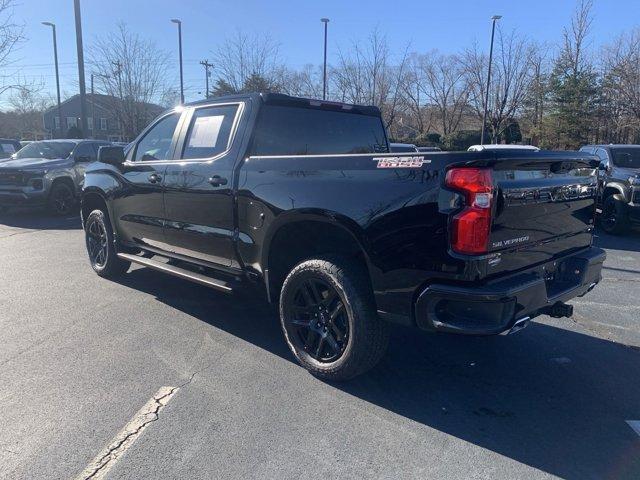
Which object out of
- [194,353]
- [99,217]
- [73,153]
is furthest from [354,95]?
[194,353]

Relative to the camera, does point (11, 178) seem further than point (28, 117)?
No

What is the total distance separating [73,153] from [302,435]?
11353mm

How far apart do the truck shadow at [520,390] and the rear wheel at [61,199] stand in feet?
27.2

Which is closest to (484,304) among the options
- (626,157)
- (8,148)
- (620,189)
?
(620,189)

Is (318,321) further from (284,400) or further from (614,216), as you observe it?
(614,216)

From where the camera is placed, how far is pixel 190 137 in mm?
4789

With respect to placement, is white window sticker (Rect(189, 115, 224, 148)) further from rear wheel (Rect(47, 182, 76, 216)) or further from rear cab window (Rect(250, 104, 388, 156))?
rear wheel (Rect(47, 182, 76, 216))

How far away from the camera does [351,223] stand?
327 centimetres

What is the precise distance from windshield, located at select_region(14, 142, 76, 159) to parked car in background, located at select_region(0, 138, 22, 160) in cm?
547

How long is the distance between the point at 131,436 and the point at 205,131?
2701 millimetres

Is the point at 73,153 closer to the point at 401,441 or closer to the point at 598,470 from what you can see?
the point at 401,441

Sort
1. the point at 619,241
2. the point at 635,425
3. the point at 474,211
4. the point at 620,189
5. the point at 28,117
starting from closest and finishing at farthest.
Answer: the point at 474,211
the point at 635,425
the point at 619,241
the point at 620,189
the point at 28,117

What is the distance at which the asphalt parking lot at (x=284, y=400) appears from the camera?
8.93 feet

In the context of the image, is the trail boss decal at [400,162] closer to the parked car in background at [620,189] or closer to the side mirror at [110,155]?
the side mirror at [110,155]
